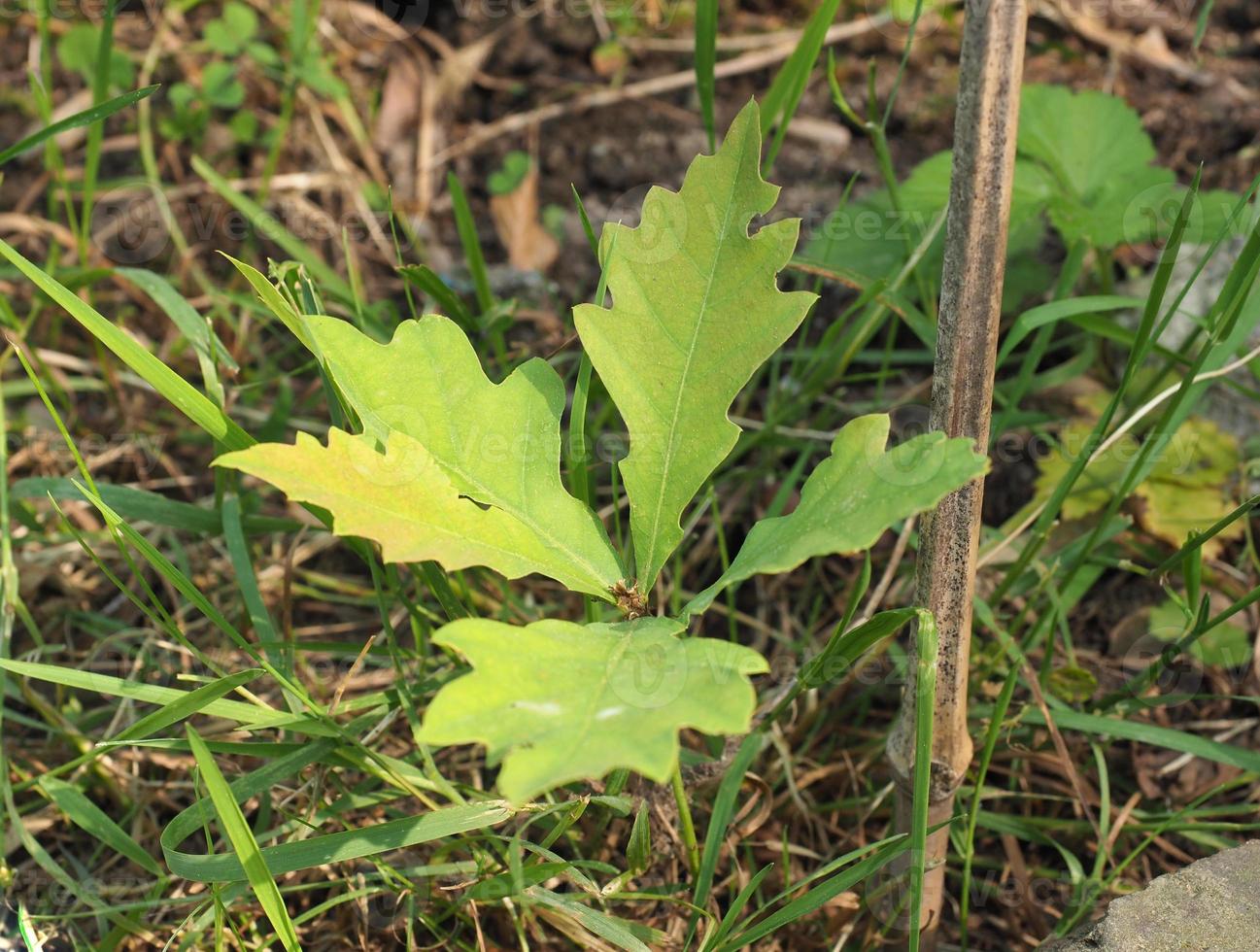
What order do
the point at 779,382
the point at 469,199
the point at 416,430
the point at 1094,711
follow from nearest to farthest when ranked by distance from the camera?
1. the point at 416,430
2. the point at 1094,711
3. the point at 779,382
4. the point at 469,199

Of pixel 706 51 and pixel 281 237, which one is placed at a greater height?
pixel 706 51

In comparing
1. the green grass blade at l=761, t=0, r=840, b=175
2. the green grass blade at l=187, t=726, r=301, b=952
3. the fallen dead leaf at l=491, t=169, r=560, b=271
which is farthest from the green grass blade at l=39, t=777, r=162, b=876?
the fallen dead leaf at l=491, t=169, r=560, b=271

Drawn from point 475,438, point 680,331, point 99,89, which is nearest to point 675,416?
point 680,331

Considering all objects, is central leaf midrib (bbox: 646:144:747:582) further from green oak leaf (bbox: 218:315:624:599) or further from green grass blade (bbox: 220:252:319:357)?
green grass blade (bbox: 220:252:319:357)

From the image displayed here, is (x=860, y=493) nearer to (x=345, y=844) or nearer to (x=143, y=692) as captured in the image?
(x=345, y=844)

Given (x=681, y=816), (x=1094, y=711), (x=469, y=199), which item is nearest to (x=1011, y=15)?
(x=681, y=816)

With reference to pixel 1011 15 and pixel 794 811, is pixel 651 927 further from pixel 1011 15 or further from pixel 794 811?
pixel 1011 15

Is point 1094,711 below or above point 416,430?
below
